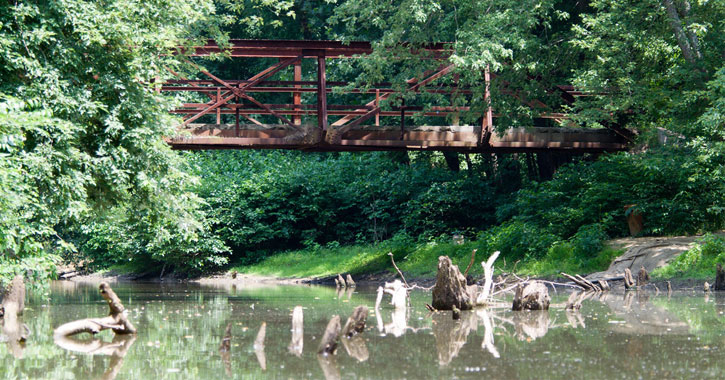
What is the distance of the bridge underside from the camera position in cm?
2433

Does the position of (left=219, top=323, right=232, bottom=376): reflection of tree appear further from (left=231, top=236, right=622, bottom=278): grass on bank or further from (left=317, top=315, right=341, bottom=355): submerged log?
(left=231, top=236, right=622, bottom=278): grass on bank

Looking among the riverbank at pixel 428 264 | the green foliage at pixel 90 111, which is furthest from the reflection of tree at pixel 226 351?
the riverbank at pixel 428 264

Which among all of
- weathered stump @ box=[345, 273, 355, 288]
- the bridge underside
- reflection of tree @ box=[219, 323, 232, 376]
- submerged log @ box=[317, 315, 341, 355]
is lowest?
weathered stump @ box=[345, 273, 355, 288]

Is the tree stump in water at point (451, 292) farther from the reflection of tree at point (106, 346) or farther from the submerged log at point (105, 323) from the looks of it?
the reflection of tree at point (106, 346)

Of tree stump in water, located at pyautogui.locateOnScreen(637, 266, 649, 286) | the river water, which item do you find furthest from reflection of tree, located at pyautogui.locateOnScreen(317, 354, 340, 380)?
tree stump in water, located at pyautogui.locateOnScreen(637, 266, 649, 286)

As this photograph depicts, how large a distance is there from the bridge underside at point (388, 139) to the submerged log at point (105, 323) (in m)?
11.8

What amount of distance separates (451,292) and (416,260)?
1240 cm

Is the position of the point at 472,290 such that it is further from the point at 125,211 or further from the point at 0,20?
the point at 0,20

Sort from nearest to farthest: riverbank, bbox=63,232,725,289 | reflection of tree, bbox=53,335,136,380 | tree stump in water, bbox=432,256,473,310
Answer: reflection of tree, bbox=53,335,136,380
tree stump in water, bbox=432,256,473,310
riverbank, bbox=63,232,725,289

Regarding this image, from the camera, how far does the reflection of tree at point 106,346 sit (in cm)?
955

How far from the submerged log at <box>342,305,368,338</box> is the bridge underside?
12721 mm

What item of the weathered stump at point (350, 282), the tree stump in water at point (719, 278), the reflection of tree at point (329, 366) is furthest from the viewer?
the weathered stump at point (350, 282)

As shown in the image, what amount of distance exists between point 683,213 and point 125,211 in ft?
46.2

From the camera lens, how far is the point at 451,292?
592 inches
